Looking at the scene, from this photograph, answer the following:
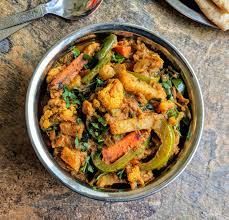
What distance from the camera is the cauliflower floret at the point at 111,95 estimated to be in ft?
8.50

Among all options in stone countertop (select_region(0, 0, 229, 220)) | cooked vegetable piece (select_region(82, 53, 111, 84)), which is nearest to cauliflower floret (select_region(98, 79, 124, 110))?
cooked vegetable piece (select_region(82, 53, 111, 84))

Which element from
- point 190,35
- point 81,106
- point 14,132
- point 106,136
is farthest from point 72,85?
point 190,35

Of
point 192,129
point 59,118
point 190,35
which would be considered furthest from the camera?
point 190,35

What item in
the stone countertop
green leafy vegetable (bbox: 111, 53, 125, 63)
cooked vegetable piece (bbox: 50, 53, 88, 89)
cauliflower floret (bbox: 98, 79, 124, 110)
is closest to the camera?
cauliflower floret (bbox: 98, 79, 124, 110)

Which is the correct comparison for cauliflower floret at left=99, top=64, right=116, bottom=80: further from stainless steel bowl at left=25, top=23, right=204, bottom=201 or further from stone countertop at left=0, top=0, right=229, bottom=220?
stone countertop at left=0, top=0, right=229, bottom=220

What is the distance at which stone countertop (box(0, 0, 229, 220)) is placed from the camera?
9.85 ft

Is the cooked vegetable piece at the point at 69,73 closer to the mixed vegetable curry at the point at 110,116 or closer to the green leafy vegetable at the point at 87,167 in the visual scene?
the mixed vegetable curry at the point at 110,116

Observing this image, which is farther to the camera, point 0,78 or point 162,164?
point 0,78

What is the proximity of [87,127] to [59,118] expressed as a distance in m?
0.16

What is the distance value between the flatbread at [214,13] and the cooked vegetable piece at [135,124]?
814mm

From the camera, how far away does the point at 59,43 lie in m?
2.73

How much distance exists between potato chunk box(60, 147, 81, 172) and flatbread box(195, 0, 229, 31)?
121 cm

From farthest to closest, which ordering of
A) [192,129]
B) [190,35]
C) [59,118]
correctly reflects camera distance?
[190,35]
[192,129]
[59,118]

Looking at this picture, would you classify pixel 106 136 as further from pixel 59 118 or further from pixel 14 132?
pixel 14 132
